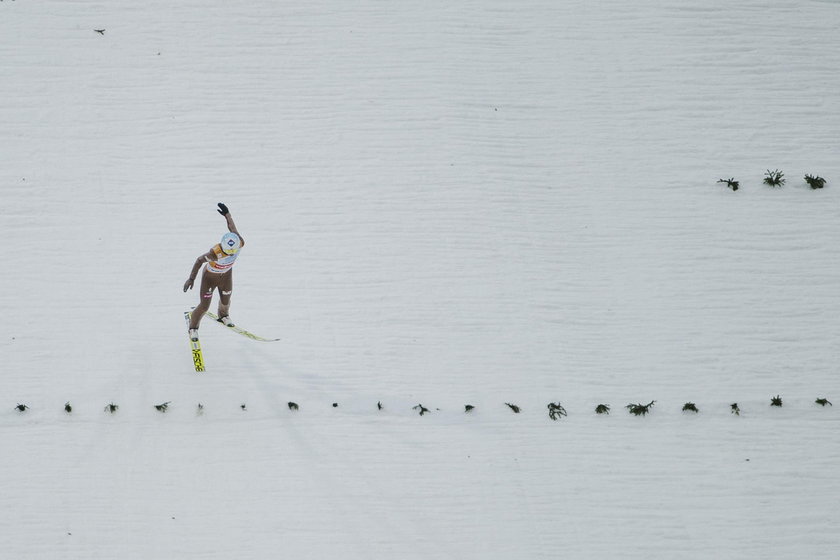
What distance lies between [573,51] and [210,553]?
829cm

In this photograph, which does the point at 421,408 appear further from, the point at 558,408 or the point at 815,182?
the point at 815,182

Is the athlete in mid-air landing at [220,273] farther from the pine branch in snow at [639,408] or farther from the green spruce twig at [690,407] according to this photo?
the green spruce twig at [690,407]

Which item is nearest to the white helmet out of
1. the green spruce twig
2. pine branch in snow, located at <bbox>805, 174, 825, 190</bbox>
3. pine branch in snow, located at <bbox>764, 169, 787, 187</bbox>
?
the green spruce twig

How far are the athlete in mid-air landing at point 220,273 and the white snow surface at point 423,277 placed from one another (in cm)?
51

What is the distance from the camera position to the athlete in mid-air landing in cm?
813

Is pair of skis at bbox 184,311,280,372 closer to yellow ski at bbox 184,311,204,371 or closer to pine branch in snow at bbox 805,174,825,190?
yellow ski at bbox 184,311,204,371

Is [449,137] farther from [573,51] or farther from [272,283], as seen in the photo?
[272,283]

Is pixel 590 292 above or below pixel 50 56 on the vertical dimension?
below

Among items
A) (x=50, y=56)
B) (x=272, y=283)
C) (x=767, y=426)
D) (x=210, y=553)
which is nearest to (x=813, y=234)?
(x=767, y=426)

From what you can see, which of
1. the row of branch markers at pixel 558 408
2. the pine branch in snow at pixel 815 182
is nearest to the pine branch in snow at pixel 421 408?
the row of branch markers at pixel 558 408

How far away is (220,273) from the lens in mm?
8484

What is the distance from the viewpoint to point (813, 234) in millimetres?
10258

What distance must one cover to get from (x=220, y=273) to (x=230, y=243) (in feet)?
1.81

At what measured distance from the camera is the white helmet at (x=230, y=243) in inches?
317
